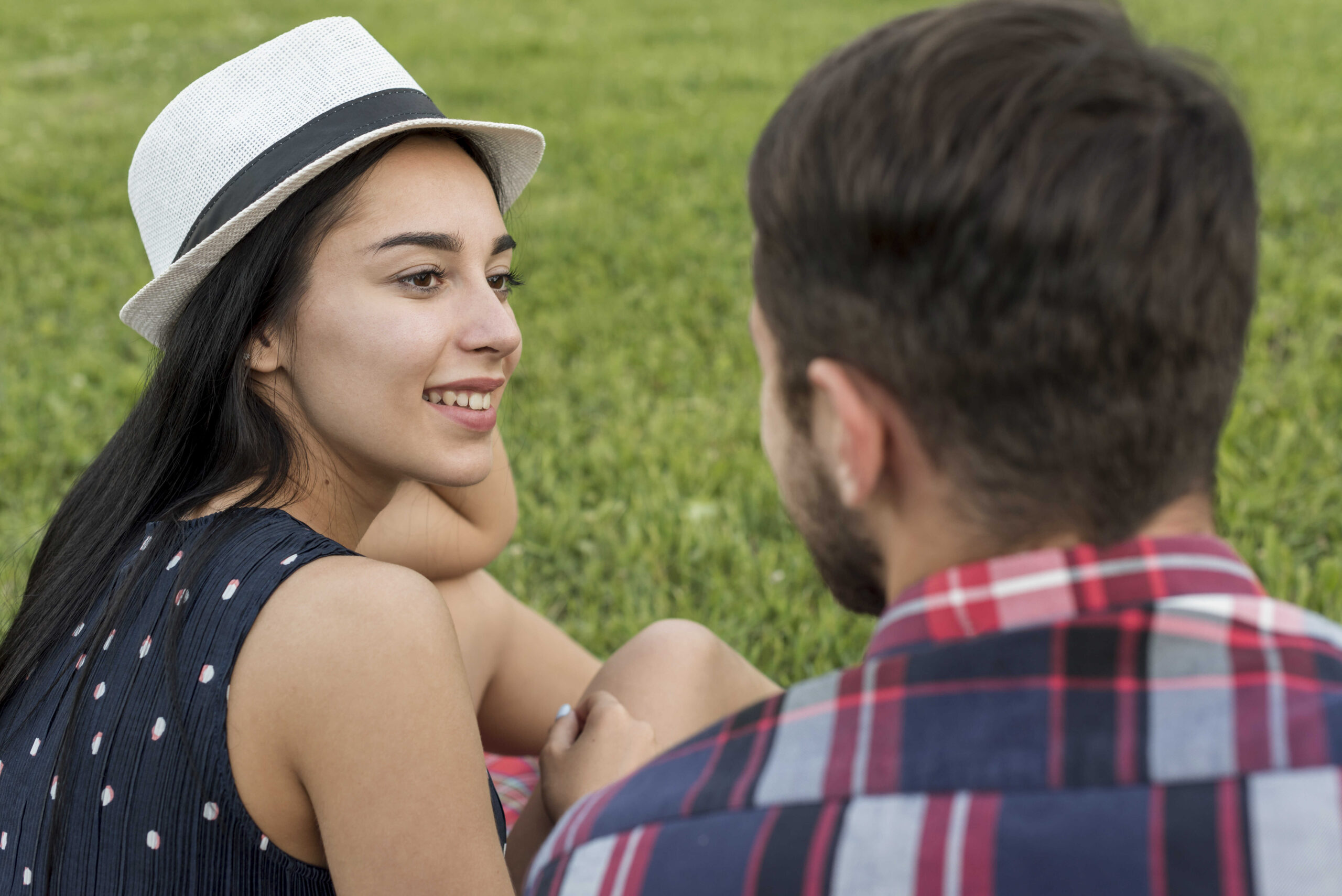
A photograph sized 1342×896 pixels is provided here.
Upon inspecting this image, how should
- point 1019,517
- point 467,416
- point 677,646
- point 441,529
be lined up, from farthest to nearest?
point 441,529
point 677,646
point 467,416
point 1019,517

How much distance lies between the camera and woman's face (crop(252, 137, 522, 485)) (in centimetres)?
206

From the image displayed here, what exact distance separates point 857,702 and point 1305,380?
3.80 m

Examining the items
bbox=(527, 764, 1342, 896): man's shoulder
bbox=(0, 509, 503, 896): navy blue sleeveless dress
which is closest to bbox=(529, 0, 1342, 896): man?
bbox=(527, 764, 1342, 896): man's shoulder

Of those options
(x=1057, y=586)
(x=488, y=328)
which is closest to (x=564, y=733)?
(x=488, y=328)

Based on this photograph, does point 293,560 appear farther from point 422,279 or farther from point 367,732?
point 422,279

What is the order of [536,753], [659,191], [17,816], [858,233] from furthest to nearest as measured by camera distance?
[659,191]
[536,753]
[17,816]
[858,233]

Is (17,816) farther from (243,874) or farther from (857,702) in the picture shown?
(857,702)

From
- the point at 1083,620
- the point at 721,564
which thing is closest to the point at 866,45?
the point at 1083,620

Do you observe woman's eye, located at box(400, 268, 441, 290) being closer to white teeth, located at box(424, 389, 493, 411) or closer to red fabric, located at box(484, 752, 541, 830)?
A: white teeth, located at box(424, 389, 493, 411)

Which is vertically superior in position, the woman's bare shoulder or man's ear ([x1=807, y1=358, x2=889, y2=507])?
man's ear ([x1=807, y1=358, x2=889, y2=507])

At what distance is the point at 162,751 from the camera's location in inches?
64.8

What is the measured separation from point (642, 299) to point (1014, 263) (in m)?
4.67

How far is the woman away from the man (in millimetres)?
482

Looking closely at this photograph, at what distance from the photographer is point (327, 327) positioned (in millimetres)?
2059
